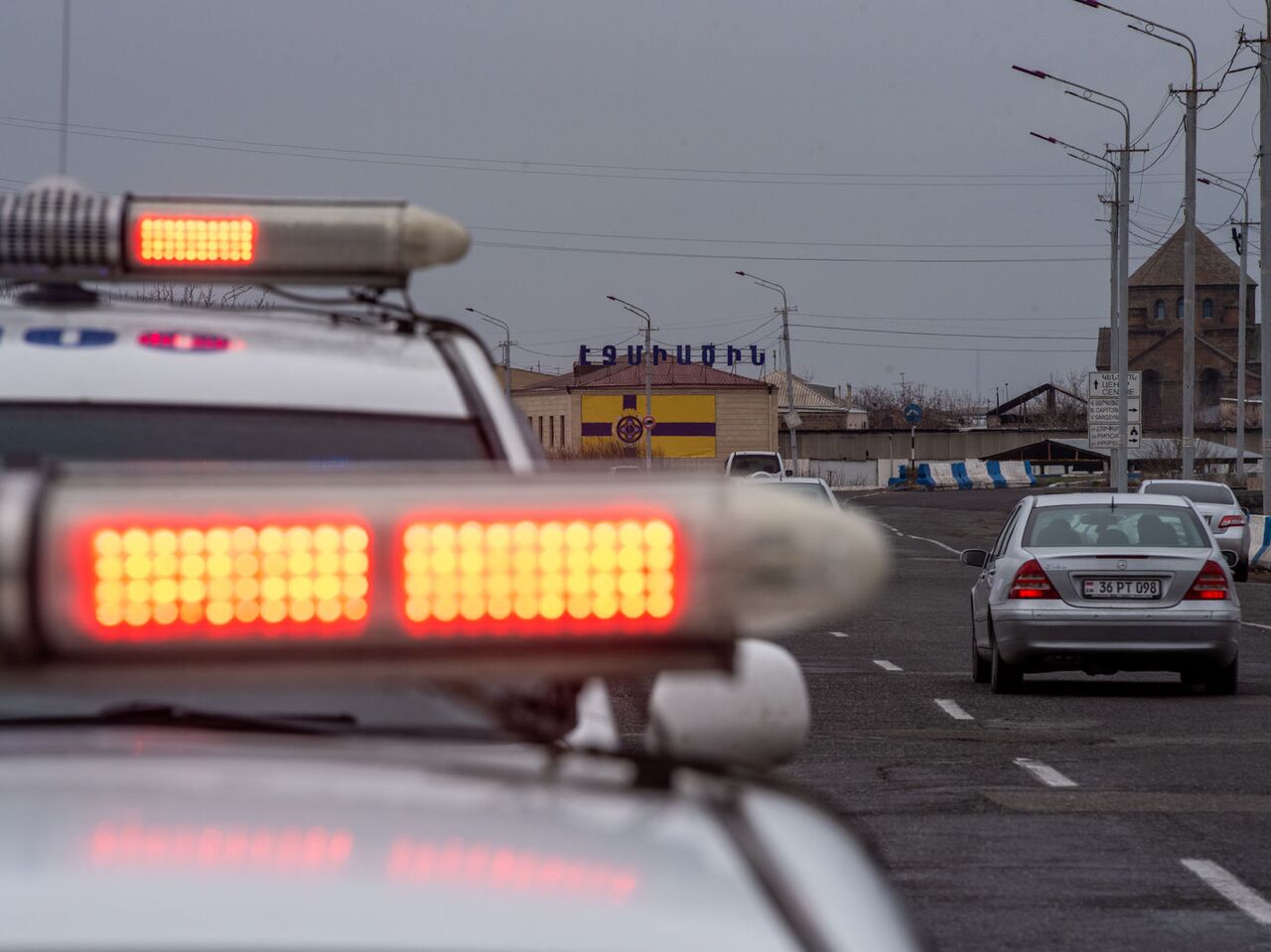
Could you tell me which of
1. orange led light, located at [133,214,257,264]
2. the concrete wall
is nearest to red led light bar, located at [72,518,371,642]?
orange led light, located at [133,214,257,264]

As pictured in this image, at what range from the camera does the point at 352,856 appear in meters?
1.65

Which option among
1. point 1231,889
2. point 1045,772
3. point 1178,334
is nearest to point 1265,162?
point 1045,772

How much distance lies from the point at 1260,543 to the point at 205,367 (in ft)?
110

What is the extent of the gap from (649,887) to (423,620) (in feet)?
0.93

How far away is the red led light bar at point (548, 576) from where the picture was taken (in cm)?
173

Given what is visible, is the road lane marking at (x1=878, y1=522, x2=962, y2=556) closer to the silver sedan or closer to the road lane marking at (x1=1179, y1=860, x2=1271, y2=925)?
the silver sedan

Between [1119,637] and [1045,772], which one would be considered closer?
[1045,772]

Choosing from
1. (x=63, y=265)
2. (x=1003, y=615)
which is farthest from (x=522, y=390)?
(x=63, y=265)

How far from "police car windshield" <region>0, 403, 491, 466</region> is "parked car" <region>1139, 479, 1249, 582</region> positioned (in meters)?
29.0

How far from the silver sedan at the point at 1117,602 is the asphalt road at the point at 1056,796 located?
279 mm

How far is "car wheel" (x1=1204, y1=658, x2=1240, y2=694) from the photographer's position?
1527 cm

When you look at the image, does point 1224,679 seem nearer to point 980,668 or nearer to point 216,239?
point 980,668

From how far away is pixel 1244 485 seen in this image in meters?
73.8

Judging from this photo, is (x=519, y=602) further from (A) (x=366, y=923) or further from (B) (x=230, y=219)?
(B) (x=230, y=219)
